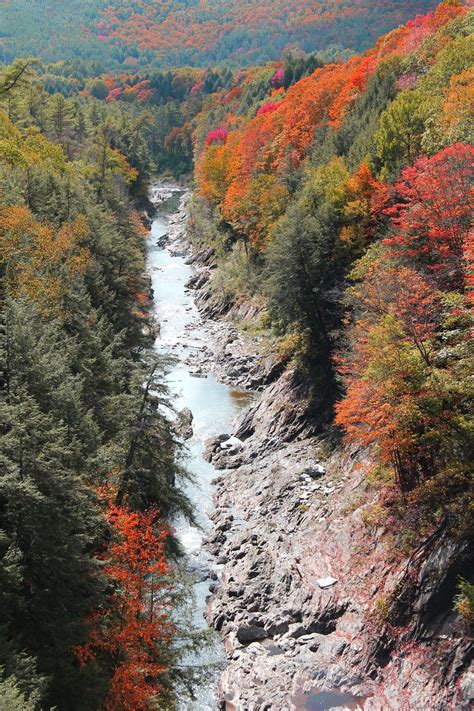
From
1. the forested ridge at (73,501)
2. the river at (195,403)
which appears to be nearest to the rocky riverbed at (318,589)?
the river at (195,403)

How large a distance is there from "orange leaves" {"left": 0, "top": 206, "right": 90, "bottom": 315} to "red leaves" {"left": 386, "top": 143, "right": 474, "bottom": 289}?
69.1 feet

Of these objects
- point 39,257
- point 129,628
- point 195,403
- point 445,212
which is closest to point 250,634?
point 129,628

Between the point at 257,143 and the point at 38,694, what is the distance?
2928 inches

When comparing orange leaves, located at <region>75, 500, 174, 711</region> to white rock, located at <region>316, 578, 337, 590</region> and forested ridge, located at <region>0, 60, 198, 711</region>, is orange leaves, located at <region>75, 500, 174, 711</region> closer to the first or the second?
forested ridge, located at <region>0, 60, 198, 711</region>

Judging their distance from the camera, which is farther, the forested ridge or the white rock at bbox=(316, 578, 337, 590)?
the white rock at bbox=(316, 578, 337, 590)

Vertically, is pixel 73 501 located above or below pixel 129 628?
above

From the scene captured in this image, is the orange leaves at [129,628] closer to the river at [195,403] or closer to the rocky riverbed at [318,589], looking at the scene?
the river at [195,403]

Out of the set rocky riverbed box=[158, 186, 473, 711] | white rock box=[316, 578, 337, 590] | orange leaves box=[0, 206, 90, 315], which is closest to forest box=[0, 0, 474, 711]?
orange leaves box=[0, 206, 90, 315]

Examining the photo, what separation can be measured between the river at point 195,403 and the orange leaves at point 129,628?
2.68m

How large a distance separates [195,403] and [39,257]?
1796 centimetres

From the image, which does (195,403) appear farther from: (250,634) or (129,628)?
(129,628)

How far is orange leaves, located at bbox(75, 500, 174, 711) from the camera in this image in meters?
18.9

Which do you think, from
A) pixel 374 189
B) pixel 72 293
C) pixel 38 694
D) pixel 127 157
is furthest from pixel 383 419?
pixel 127 157

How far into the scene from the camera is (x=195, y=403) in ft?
152
